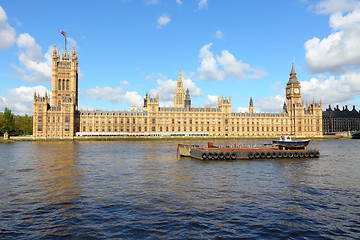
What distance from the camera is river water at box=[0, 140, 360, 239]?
19422 mm

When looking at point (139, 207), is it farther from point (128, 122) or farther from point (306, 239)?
point (128, 122)

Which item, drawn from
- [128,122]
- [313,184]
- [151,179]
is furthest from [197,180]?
[128,122]

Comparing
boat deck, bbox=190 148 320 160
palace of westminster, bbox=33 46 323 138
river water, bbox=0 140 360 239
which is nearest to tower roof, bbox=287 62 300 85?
palace of westminster, bbox=33 46 323 138

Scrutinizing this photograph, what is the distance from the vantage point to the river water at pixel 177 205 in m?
19.4

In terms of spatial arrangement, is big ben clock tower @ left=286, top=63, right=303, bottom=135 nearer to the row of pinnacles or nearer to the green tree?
the row of pinnacles

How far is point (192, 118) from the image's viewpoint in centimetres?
16925

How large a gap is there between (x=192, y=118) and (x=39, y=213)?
485ft

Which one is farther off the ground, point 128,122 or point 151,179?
point 128,122

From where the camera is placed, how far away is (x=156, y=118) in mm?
164625

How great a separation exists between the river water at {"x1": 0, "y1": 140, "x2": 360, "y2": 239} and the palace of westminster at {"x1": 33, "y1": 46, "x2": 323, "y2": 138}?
114m

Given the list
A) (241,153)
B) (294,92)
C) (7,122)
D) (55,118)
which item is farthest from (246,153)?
(294,92)

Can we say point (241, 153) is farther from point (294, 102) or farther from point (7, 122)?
point (294, 102)

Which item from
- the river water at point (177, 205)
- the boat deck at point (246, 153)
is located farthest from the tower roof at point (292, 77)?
the river water at point (177, 205)

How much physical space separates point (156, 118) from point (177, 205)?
14040 cm
